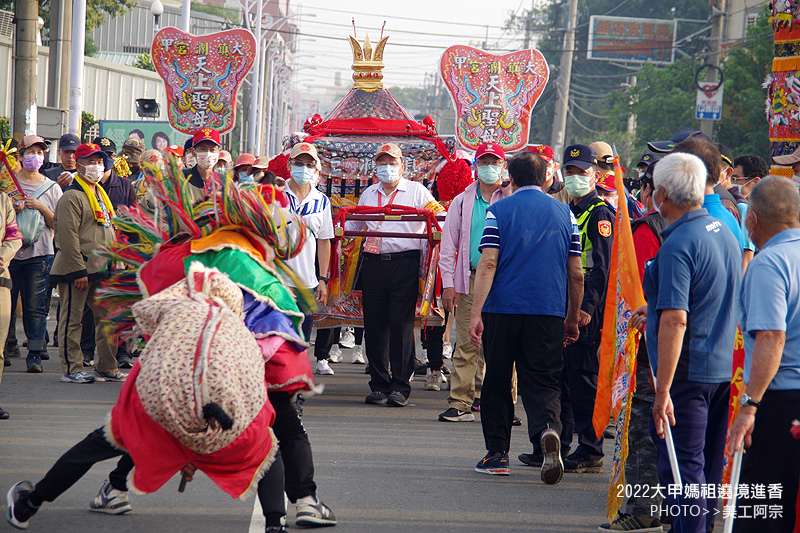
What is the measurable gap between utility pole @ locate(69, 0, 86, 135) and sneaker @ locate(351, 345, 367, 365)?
6072 millimetres

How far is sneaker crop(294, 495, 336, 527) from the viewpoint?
457 centimetres

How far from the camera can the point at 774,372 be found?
362cm

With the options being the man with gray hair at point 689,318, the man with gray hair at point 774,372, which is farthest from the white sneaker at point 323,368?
the man with gray hair at point 774,372

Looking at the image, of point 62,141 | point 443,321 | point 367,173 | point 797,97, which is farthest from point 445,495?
point 62,141

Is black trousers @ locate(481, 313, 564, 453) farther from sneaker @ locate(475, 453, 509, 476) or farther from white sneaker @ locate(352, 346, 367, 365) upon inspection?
white sneaker @ locate(352, 346, 367, 365)

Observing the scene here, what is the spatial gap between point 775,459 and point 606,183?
12.8ft

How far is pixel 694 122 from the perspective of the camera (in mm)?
32844

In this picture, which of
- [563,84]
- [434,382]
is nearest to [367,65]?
[434,382]

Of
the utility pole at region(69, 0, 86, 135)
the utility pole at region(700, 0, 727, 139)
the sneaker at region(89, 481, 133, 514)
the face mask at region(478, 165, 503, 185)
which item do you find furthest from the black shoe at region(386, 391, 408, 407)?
the utility pole at region(700, 0, 727, 139)

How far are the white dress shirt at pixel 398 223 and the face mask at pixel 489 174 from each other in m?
0.80

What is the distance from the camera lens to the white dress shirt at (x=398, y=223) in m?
7.98

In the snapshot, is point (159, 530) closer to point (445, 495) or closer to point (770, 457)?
point (445, 495)

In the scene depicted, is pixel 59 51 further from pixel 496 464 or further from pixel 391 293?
pixel 496 464

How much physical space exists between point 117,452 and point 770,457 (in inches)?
116
